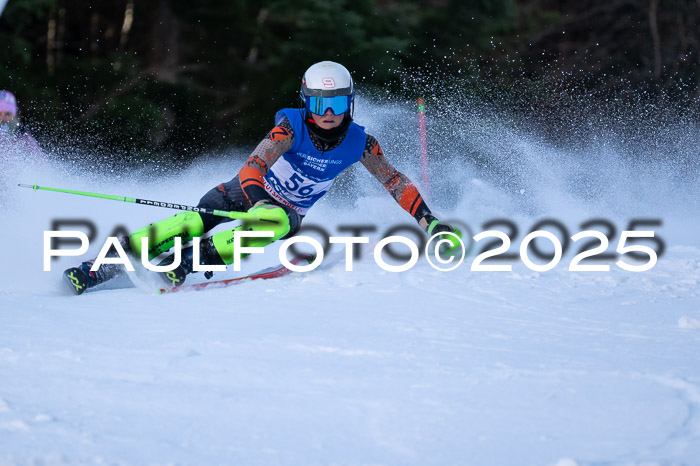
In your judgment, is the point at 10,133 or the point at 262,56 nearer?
the point at 10,133

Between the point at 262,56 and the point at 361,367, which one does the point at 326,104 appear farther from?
the point at 262,56

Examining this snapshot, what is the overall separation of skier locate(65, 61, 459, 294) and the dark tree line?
23.4 feet

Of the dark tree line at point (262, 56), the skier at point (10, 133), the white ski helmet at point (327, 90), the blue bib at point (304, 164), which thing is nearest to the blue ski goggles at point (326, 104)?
the white ski helmet at point (327, 90)

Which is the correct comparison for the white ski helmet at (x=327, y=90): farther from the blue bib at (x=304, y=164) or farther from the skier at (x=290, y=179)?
the blue bib at (x=304, y=164)

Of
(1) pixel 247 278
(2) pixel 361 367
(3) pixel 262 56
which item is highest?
(3) pixel 262 56

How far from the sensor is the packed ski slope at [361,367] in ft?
6.97

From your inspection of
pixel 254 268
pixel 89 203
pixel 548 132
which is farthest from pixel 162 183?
pixel 548 132

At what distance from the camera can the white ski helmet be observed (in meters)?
4.46

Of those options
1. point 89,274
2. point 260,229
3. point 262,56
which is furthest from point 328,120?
point 262,56

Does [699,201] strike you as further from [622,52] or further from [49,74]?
[49,74]

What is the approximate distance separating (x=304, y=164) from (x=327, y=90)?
486 mm

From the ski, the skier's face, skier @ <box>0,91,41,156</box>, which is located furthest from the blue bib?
skier @ <box>0,91,41,156</box>

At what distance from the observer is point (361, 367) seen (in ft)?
9.07

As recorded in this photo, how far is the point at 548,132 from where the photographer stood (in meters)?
10.2
